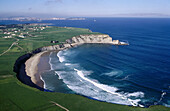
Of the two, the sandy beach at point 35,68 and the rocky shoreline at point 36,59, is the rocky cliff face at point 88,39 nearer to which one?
the rocky shoreline at point 36,59

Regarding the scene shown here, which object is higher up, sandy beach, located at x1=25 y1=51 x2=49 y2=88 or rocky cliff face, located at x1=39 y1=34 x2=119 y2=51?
rocky cliff face, located at x1=39 y1=34 x2=119 y2=51

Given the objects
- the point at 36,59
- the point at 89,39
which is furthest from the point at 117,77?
the point at 89,39

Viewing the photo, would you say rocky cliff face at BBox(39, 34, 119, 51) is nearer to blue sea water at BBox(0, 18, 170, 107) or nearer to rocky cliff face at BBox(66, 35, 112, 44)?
rocky cliff face at BBox(66, 35, 112, 44)

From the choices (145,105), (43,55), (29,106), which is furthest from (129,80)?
(43,55)

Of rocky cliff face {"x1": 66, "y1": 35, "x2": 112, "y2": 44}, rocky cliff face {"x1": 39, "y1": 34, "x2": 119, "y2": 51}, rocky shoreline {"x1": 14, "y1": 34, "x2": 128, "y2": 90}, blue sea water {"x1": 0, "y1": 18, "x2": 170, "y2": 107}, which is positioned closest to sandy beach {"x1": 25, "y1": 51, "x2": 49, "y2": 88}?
rocky shoreline {"x1": 14, "y1": 34, "x2": 128, "y2": 90}

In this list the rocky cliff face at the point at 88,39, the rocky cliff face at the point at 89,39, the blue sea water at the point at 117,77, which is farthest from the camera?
the rocky cliff face at the point at 88,39

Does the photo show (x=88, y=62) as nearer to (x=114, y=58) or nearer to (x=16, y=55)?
(x=114, y=58)

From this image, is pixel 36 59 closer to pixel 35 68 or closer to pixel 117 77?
pixel 35 68

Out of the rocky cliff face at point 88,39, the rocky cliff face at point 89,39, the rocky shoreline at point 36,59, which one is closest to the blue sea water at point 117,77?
the rocky shoreline at point 36,59
